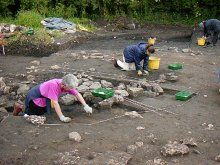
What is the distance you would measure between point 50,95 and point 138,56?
4.09 m

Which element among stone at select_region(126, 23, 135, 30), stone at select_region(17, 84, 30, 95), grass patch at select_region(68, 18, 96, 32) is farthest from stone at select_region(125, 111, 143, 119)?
stone at select_region(126, 23, 135, 30)

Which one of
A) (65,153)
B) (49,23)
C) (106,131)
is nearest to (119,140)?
(106,131)

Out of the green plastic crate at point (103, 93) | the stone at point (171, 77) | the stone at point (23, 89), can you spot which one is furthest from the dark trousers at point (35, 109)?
the stone at point (171, 77)

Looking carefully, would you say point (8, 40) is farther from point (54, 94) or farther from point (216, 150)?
point (216, 150)

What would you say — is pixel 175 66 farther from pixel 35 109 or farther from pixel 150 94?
pixel 35 109

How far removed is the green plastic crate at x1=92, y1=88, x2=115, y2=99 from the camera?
29.7ft

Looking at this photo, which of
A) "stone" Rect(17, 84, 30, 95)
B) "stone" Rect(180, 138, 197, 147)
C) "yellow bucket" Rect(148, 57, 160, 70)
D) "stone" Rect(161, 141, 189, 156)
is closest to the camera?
"stone" Rect(161, 141, 189, 156)

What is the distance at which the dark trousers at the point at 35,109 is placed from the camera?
7.87 metres

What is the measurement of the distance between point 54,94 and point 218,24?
874cm

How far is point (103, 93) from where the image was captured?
9.07 meters

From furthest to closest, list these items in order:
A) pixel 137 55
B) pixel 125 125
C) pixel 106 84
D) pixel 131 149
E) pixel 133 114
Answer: pixel 137 55, pixel 106 84, pixel 133 114, pixel 125 125, pixel 131 149

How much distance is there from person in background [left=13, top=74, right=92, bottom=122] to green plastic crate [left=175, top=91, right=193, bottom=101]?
7.59 feet

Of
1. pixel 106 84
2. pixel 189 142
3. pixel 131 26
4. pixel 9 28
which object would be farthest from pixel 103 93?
pixel 131 26

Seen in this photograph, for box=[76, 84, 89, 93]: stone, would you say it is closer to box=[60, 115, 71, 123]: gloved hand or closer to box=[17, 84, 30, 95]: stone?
box=[17, 84, 30, 95]: stone
